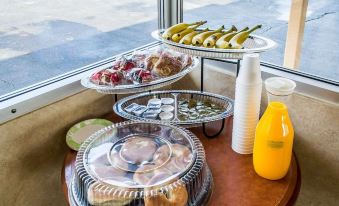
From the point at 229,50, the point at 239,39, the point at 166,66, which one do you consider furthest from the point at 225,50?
the point at 166,66

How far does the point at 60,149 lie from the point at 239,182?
0.63 metres

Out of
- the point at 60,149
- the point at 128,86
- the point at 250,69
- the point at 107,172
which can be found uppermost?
the point at 250,69

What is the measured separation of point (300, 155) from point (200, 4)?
33.4 inches

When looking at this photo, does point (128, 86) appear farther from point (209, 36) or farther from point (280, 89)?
point (280, 89)

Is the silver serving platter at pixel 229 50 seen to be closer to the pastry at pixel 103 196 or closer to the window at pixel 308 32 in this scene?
the window at pixel 308 32

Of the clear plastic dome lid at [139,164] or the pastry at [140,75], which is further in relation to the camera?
the pastry at [140,75]

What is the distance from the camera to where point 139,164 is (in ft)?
2.84

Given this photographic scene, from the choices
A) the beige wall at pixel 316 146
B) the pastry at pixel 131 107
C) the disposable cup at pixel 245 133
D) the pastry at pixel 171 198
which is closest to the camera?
the pastry at pixel 171 198

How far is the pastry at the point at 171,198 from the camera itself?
30.4 inches

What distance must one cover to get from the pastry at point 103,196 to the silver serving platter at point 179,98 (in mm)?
359

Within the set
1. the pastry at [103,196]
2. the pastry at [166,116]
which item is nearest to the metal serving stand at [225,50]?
the pastry at [166,116]

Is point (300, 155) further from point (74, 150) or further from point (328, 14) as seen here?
point (74, 150)

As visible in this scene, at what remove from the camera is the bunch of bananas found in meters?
1.13

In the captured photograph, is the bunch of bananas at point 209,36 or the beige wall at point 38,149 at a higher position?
the bunch of bananas at point 209,36
